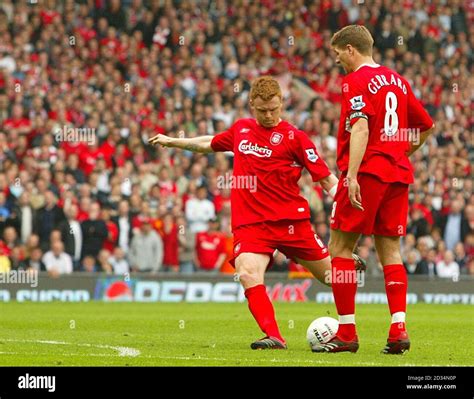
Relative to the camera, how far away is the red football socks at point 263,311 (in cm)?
1028

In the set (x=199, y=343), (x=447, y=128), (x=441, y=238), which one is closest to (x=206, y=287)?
(x=441, y=238)

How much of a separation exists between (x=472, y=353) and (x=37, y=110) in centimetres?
A: 1446

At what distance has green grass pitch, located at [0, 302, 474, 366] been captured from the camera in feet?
30.3

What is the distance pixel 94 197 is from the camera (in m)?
21.4

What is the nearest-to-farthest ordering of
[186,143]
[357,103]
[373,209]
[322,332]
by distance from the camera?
[357,103]
[373,209]
[322,332]
[186,143]

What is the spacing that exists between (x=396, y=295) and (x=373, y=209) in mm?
709

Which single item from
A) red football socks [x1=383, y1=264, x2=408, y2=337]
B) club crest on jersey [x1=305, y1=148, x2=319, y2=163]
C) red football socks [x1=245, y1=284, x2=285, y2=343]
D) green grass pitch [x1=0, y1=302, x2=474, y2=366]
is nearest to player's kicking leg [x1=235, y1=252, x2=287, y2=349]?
red football socks [x1=245, y1=284, x2=285, y2=343]

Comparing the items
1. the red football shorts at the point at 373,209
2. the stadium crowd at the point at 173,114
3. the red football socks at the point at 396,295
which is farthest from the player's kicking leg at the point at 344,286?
the stadium crowd at the point at 173,114

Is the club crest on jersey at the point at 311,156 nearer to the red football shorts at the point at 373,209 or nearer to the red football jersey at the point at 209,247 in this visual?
the red football shorts at the point at 373,209

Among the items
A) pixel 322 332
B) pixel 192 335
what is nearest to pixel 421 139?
pixel 322 332

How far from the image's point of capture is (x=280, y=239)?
34.8 ft

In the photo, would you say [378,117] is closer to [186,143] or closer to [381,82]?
[381,82]

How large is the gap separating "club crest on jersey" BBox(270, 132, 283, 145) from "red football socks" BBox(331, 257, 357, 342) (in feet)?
4.20
